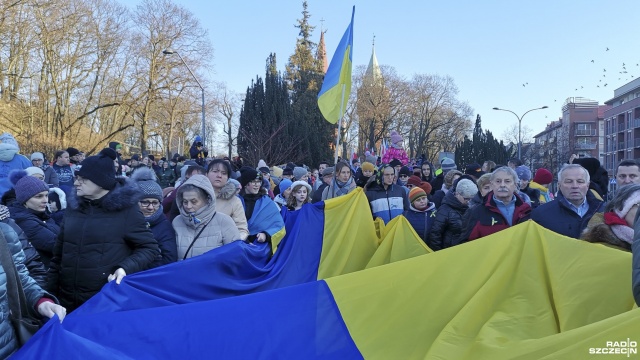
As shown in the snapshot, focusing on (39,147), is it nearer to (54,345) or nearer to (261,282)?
(261,282)

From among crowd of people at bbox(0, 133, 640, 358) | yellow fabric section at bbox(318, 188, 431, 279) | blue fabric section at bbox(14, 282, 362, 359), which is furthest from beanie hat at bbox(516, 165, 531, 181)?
blue fabric section at bbox(14, 282, 362, 359)

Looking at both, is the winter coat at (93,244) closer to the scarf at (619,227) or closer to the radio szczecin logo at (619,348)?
the radio szczecin logo at (619,348)

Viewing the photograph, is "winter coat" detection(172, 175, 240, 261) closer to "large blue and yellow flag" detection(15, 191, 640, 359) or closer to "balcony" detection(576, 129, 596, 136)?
"large blue and yellow flag" detection(15, 191, 640, 359)

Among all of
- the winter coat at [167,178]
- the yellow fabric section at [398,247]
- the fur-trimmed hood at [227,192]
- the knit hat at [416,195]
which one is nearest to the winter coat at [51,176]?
the fur-trimmed hood at [227,192]

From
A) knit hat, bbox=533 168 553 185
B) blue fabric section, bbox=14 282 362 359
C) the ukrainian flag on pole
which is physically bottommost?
blue fabric section, bbox=14 282 362 359

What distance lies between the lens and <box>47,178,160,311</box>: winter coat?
4.06m

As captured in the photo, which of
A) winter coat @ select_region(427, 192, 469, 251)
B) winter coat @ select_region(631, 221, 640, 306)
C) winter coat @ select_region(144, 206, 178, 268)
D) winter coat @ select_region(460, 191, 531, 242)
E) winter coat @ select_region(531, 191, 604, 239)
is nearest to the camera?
winter coat @ select_region(631, 221, 640, 306)

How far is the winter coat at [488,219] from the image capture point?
5473 millimetres

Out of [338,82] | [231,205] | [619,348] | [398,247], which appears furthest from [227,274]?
[338,82]

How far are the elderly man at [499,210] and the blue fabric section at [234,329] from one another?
7.54 feet

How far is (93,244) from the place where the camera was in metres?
4.06

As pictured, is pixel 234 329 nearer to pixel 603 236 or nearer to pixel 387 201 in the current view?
pixel 603 236

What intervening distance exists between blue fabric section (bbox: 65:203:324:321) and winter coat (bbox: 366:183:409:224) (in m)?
1.36

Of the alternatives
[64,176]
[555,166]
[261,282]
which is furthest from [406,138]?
[261,282]
